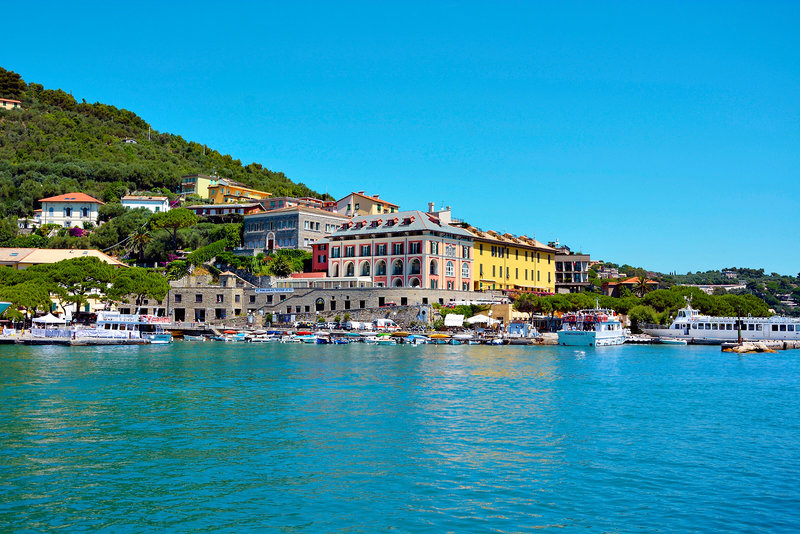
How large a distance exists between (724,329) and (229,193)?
239 feet

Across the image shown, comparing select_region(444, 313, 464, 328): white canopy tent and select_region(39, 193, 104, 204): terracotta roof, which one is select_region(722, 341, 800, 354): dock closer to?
select_region(444, 313, 464, 328): white canopy tent

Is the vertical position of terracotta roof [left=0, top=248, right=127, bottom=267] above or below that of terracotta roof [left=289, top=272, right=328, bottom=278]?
above

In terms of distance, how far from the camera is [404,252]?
249ft

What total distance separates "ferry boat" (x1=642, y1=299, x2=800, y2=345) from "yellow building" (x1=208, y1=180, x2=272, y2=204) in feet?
209

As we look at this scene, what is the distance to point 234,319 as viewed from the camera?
77125 millimetres

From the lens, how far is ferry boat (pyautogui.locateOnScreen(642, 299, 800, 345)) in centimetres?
7138

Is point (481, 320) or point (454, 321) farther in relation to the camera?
point (454, 321)

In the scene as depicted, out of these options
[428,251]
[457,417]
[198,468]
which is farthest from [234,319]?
[198,468]

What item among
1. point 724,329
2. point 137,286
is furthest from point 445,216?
point 137,286

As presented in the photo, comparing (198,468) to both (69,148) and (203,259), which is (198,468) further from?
(69,148)

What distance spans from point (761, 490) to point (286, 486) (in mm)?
10780

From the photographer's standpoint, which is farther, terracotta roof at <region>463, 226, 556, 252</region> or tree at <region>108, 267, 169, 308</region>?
terracotta roof at <region>463, 226, 556, 252</region>

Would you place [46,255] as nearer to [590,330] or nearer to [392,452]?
[590,330]

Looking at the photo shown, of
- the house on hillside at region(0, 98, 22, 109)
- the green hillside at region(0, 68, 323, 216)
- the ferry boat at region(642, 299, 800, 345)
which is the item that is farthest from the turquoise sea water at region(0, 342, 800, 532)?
the house on hillside at region(0, 98, 22, 109)
